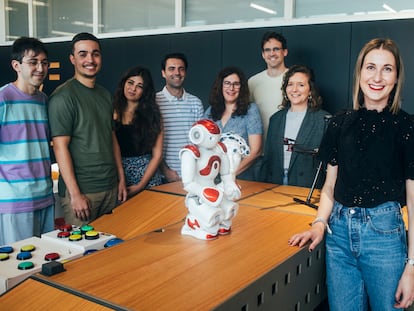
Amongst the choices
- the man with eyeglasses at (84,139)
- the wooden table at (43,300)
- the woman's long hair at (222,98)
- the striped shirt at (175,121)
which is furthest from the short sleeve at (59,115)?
the wooden table at (43,300)

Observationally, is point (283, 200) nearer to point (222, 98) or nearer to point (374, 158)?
point (374, 158)

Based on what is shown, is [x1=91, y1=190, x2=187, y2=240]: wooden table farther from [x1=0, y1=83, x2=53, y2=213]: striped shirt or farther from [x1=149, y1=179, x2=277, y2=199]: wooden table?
[x1=0, y1=83, x2=53, y2=213]: striped shirt

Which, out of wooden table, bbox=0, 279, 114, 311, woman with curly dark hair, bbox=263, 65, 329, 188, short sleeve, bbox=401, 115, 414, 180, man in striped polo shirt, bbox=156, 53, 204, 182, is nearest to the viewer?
wooden table, bbox=0, 279, 114, 311

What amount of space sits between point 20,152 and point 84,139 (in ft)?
1.21

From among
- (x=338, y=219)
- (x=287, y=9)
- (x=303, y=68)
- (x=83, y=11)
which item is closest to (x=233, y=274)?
(x=338, y=219)

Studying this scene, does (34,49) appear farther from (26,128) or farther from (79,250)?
(79,250)

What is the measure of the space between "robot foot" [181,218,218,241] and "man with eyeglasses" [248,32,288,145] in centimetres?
217

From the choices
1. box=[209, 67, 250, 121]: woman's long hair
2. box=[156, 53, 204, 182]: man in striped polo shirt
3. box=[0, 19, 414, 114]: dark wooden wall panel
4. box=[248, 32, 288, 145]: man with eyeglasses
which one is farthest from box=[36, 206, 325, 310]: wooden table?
box=[0, 19, 414, 114]: dark wooden wall panel

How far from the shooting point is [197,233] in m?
1.49

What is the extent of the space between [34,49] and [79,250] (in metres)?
1.22

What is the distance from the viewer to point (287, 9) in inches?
172

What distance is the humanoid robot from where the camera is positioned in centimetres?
144

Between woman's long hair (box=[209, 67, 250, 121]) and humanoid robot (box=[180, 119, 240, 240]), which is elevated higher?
woman's long hair (box=[209, 67, 250, 121])

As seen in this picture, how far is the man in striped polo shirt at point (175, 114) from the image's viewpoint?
3123 mm
